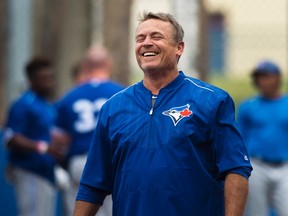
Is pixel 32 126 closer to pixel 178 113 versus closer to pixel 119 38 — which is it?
pixel 119 38

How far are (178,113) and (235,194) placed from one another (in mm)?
546

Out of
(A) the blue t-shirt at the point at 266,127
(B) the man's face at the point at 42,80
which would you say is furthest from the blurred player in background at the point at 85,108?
(A) the blue t-shirt at the point at 266,127

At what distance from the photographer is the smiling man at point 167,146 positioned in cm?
642

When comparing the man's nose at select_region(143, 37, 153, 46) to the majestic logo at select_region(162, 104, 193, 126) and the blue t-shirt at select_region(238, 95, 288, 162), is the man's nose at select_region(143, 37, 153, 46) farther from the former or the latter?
the blue t-shirt at select_region(238, 95, 288, 162)

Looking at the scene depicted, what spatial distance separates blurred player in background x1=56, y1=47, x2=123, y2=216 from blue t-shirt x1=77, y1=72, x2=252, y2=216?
506 centimetres

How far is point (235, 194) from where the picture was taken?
638 centimetres

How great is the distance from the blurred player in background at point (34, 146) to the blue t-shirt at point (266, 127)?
223 cm

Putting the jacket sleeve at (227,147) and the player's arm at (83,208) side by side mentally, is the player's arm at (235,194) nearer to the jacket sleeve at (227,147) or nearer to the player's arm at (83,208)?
the jacket sleeve at (227,147)

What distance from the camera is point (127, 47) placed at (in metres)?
16.5

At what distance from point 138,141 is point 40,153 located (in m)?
6.00

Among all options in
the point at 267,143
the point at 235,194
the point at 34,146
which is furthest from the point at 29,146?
the point at 235,194

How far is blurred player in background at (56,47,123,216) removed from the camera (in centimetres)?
1173

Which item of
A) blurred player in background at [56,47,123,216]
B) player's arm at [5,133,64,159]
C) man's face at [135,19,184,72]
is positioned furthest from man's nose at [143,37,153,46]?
player's arm at [5,133,64,159]

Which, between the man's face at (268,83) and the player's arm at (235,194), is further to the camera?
the man's face at (268,83)
